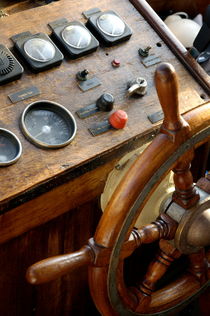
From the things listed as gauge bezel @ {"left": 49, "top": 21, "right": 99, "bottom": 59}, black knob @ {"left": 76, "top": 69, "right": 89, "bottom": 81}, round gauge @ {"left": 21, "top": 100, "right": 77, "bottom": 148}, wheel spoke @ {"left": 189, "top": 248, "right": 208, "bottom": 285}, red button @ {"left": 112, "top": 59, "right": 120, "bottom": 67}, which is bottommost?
wheel spoke @ {"left": 189, "top": 248, "right": 208, "bottom": 285}

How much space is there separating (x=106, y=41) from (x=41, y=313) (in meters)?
1.03

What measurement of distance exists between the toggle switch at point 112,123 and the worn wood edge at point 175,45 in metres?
0.35

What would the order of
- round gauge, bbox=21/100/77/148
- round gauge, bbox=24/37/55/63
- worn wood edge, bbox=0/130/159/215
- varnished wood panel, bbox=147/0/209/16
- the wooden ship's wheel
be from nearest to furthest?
1. the wooden ship's wheel
2. worn wood edge, bbox=0/130/159/215
3. round gauge, bbox=21/100/77/148
4. round gauge, bbox=24/37/55/63
5. varnished wood panel, bbox=147/0/209/16

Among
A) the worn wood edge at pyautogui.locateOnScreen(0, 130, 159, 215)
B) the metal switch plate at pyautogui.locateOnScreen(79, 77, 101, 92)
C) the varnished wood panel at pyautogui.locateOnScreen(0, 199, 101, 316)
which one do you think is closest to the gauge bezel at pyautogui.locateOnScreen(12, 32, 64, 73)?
the metal switch plate at pyautogui.locateOnScreen(79, 77, 101, 92)

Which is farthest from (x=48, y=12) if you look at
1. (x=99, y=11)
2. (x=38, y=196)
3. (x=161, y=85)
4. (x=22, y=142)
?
(x=161, y=85)

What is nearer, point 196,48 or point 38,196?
point 38,196

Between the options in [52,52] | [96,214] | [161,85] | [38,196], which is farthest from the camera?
[96,214]

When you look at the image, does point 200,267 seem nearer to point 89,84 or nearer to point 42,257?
point 42,257

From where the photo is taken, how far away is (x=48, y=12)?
1.92 meters

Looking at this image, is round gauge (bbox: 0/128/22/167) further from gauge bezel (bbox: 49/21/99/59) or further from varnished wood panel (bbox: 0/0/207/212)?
gauge bezel (bbox: 49/21/99/59)

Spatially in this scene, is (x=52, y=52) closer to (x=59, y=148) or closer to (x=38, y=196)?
(x=59, y=148)

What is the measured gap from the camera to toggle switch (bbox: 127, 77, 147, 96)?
1787 mm

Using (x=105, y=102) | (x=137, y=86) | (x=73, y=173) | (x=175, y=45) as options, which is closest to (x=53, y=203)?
(x=73, y=173)

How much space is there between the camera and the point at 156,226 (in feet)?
4.17
